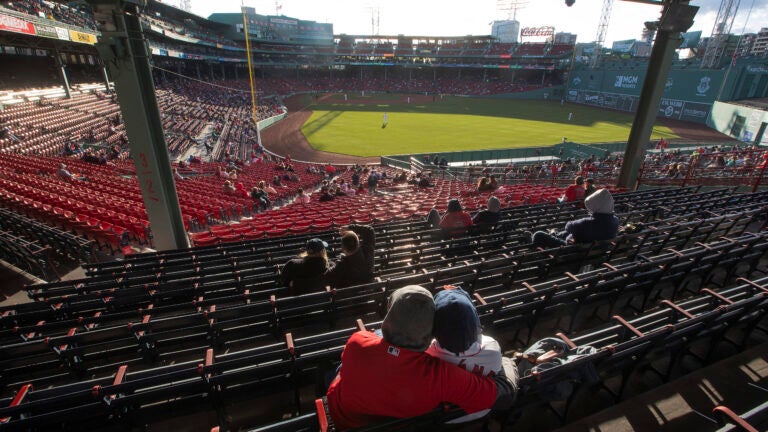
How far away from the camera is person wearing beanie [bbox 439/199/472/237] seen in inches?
259

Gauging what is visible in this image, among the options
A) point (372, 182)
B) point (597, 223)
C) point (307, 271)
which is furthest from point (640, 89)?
point (307, 271)

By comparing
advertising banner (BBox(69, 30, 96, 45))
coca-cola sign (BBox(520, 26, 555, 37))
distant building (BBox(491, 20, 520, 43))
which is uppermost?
distant building (BBox(491, 20, 520, 43))

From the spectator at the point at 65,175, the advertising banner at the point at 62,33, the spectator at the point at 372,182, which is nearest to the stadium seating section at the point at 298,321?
the spectator at the point at 372,182

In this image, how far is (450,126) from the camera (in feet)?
139

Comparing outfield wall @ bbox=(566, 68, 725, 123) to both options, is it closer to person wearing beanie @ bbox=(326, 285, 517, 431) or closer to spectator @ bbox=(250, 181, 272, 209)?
spectator @ bbox=(250, 181, 272, 209)

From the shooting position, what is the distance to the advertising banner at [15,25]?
72.2 ft

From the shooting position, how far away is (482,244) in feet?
20.0

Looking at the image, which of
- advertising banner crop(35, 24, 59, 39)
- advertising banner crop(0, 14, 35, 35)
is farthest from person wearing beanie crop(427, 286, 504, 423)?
advertising banner crop(35, 24, 59, 39)

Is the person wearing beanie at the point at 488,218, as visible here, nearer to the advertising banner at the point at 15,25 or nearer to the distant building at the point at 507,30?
the advertising banner at the point at 15,25

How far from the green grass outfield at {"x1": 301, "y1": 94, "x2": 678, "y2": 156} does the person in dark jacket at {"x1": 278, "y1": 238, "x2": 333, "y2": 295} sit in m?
26.3

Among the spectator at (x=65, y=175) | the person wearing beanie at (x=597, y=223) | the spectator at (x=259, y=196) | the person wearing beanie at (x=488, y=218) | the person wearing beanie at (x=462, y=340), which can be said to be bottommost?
the spectator at (x=259, y=196)

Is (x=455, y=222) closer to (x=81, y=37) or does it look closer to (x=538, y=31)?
(x=81, y=37)

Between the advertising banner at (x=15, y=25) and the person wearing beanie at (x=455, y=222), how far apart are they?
31003 mm

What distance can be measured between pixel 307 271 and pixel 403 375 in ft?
8.46
